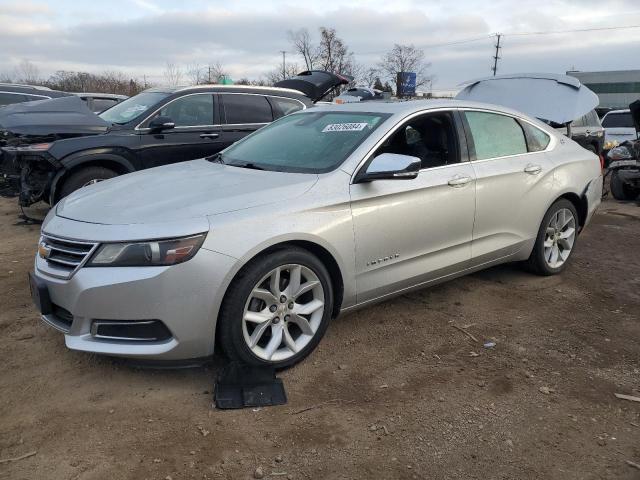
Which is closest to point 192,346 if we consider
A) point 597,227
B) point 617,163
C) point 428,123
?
point 428,123

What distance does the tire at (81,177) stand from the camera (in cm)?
623

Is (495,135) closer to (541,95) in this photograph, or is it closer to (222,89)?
(541,95)

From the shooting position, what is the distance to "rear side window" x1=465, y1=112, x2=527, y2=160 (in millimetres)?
4348

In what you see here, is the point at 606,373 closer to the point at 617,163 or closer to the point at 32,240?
the point at 32,240

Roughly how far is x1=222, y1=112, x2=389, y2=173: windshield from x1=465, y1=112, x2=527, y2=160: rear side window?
2.84ft

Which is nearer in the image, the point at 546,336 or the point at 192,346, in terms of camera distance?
the point at 192,346

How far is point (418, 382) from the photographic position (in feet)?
10.5

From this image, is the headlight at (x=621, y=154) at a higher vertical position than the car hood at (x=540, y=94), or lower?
lower

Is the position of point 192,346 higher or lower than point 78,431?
higher

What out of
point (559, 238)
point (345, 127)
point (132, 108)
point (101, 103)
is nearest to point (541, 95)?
point (559, 238)

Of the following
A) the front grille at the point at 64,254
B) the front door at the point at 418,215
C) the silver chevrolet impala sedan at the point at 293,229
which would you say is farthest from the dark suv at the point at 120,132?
the front grille at the point at 64,254

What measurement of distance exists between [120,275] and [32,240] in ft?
13.0

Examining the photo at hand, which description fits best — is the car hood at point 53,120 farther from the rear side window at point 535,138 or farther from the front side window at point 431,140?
the rear side window at point 535,138

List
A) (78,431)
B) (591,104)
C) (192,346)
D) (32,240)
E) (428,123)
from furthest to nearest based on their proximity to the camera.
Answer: (591,104)
(32,240)
(428,123)
(192,346)
(78,431)
